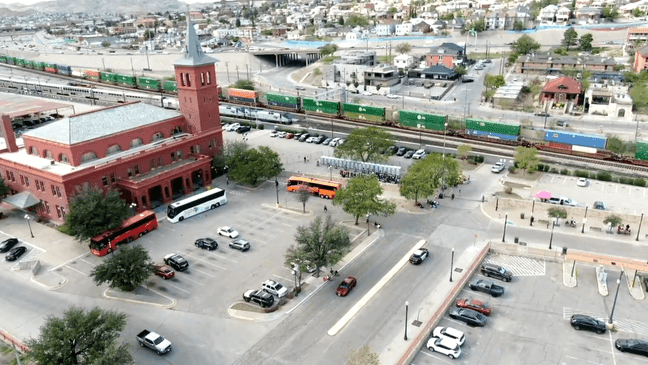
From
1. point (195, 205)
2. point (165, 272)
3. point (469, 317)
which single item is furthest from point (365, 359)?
point (195, 205)

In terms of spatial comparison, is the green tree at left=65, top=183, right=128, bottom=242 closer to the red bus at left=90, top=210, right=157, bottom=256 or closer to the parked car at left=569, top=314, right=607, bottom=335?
the red bus at left=90, top=210, right=157, bottom=256

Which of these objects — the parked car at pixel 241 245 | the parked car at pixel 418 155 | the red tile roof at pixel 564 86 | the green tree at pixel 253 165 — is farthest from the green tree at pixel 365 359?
the red tile roof at pixel 564 86

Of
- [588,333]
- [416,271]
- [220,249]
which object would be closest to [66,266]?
[220,249]

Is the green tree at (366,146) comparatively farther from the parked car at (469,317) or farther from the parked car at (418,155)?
the parked car at (469,317)

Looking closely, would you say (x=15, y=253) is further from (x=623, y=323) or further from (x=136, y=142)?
(x=623, y=323)

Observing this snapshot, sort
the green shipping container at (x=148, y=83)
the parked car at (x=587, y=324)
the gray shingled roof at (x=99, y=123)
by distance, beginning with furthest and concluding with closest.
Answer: the green shipping container at (x=148, y=83) < the gray shingled roof at (x=99, y=123) < the parked car at (x=587, y=324)

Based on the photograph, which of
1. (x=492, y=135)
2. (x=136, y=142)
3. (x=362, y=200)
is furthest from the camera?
(x=492, y=135)
